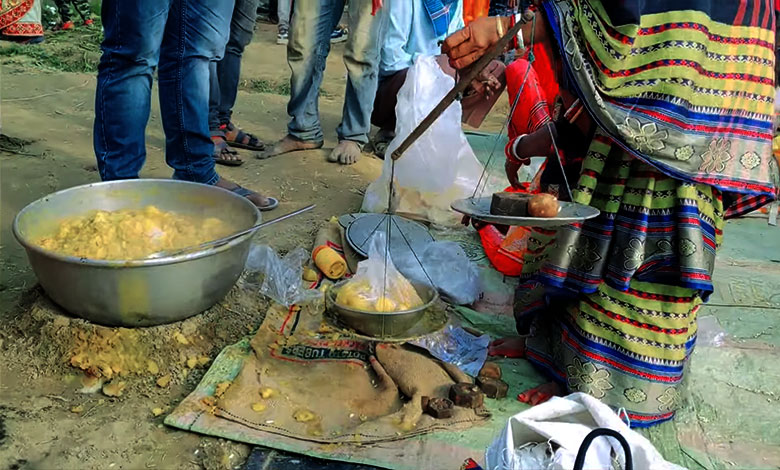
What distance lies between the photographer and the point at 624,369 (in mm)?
2141

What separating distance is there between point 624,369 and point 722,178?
629mm

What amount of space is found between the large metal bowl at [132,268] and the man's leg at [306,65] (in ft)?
5.86

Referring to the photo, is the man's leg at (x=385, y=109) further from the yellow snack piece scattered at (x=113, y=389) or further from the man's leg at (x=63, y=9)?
the man's leg at (x=63, y=9)

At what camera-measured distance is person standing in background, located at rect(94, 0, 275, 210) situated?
106 inches

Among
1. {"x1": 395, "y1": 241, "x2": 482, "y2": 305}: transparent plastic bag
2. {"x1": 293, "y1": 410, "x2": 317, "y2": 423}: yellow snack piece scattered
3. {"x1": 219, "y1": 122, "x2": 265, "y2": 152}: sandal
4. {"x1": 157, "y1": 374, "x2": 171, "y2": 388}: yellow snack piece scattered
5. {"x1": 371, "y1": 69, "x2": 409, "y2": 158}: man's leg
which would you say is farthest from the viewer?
{"x1": 371, "y1": 69, "x2": 409, "y2": 158}: man's leg

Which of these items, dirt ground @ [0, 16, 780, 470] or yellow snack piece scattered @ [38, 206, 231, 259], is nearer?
dirt ground @ [0, 16, 780, 470]

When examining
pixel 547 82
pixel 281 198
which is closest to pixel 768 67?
pixel 547 82

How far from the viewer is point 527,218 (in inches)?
67.1

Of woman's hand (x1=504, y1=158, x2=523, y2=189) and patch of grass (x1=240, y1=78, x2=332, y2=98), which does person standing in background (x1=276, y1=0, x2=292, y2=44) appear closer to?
patch of grass (x1=240, y1=78, x2=332, y2=98)

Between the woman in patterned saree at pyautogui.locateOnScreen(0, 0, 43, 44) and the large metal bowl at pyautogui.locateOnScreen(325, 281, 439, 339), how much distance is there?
19.6 feet

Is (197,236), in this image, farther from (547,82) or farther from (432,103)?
(547,82)

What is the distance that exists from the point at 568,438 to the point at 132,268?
1.32 metres

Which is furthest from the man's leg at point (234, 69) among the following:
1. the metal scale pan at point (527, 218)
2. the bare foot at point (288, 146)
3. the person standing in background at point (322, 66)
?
the metal scale pan at point (527, 218)

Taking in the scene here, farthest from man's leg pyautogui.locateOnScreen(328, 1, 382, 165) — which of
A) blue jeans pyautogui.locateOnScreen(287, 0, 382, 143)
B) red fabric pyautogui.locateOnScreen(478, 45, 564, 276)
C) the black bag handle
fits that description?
the black bag handle
